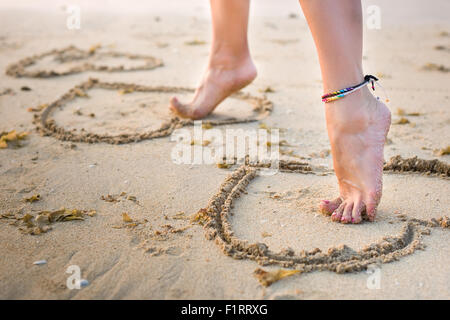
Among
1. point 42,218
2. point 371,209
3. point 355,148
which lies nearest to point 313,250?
point 371,209

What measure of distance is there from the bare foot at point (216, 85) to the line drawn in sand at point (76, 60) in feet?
3.63

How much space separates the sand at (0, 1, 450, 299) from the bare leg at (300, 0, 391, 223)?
0.34 feet

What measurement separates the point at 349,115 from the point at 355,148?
0.13 metres

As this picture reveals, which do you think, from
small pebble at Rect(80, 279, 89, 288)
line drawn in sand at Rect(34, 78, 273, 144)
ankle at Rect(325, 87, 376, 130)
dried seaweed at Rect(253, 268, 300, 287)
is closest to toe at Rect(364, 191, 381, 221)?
ankle at Rect(325, 87, 376, 130)

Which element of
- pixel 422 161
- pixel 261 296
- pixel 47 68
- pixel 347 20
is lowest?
pixel 261 296

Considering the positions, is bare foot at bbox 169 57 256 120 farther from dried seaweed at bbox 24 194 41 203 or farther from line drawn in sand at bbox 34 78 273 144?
dried seaweed at bbox 24 194 41 203

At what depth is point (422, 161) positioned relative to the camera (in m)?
2.27

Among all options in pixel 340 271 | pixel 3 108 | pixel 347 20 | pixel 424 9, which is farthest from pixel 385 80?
pixel 424 9

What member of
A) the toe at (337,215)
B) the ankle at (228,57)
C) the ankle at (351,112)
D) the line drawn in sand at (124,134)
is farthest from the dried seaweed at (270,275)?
the ankle at (228,57)

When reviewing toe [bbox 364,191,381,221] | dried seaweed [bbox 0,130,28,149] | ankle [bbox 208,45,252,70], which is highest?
ankle [bbox 208,45,252,70]

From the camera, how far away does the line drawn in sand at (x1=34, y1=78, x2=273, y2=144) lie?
2662 mm

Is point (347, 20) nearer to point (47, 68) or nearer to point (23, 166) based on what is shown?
point (23, 166)

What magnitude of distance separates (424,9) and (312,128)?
14.4ft

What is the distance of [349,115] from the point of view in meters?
1.91
